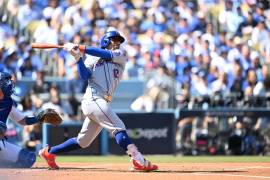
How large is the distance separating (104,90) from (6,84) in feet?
4.73

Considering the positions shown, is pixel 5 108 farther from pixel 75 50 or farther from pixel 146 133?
pixel 146 133

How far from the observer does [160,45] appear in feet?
61.4

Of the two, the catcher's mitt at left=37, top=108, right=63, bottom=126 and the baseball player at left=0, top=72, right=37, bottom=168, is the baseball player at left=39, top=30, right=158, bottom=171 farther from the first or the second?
the baseball player at left=0, top=72, right=37, bottom=168

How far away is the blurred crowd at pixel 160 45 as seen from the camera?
1678 centimetres

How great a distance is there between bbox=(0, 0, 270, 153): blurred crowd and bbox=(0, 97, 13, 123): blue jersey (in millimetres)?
6720

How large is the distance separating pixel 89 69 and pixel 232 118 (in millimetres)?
7869

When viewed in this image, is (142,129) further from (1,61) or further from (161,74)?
(1,61)

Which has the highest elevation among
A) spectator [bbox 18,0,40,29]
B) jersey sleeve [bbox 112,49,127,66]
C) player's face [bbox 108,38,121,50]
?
spectator [bbox 18,0,40,29]

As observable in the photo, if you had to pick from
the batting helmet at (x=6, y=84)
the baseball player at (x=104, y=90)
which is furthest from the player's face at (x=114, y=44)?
the batting helmet at (x=6, y=84)

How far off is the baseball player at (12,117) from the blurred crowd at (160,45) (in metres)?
6.35

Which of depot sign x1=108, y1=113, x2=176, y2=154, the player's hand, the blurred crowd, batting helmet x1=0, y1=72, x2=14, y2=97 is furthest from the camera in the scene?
the blurred crowd

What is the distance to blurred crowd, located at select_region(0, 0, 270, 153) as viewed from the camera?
1678 centimetres

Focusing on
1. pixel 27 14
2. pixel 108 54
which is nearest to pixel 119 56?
pixel 108 54

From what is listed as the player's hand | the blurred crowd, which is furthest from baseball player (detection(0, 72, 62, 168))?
the blurred crowd
